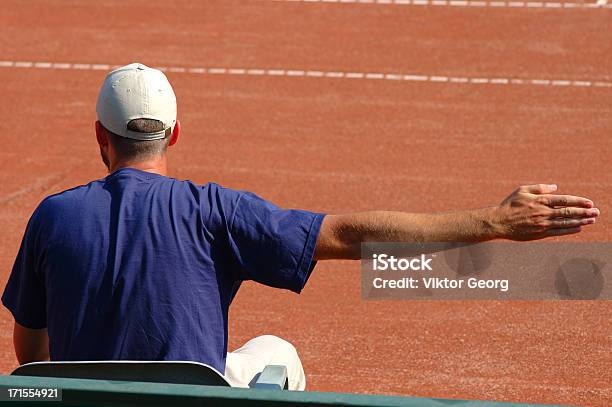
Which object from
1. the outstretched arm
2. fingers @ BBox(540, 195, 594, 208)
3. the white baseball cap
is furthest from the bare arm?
fingers @ BBox(540, 195, 594, 208)

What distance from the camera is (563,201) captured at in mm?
3404

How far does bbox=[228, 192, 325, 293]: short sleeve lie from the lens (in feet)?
11.8

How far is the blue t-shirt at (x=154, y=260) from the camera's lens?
356 cm

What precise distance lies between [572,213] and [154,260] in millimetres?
1264

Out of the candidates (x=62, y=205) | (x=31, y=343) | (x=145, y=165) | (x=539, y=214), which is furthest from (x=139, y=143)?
(x=539, y=214)

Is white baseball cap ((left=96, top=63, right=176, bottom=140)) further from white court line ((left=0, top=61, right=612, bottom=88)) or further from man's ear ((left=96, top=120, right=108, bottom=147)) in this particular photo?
white court line ((left=0, top=61, right=612, bottom=88))

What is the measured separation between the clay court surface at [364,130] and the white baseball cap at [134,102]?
2.85 meters

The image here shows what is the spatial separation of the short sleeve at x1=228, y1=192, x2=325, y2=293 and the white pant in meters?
0.47

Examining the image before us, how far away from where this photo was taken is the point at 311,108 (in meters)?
11.4

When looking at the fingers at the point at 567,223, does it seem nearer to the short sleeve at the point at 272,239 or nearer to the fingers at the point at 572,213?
the fingers at the point at 572,213

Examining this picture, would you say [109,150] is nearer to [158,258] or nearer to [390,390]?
[158,258]

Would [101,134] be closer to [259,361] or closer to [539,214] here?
[259,361]

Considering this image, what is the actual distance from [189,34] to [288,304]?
23.0 ft

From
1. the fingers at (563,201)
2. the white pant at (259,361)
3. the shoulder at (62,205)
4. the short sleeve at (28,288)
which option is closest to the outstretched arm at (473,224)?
the fingers at (563,201)
